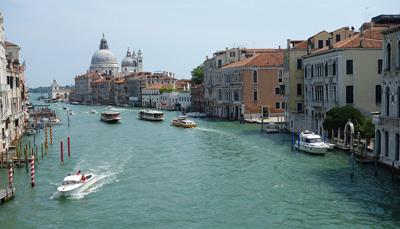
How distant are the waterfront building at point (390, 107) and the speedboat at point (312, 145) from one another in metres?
3.89

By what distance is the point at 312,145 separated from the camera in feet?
83.6

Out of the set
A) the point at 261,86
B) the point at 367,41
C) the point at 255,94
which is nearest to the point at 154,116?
the point at 255,94

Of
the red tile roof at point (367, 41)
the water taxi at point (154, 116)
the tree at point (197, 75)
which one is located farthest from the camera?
the tree at point (197, 75)

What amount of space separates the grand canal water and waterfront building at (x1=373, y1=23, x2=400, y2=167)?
1052 millimetres

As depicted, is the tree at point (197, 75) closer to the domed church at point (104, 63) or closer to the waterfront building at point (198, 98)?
the waterfront building at point (198, 98)

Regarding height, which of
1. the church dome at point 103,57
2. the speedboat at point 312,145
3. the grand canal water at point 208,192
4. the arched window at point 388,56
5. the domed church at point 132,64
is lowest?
the grand canal water at point 208,192

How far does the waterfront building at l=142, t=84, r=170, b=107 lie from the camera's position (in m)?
95.8

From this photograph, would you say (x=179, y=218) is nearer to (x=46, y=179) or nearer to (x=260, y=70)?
(x=46, y=179)

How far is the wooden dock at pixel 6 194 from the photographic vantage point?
56.2ft

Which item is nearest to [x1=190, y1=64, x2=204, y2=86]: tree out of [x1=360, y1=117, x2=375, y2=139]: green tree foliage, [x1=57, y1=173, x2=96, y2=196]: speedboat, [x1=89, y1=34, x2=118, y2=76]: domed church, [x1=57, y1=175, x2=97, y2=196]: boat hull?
[x1=360, y1=117, x2=375, y2=139]: green tree foliage

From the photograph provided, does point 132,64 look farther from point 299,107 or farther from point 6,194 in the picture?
point 6,194

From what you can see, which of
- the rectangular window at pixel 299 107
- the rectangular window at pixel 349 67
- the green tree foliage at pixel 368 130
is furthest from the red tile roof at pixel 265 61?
the green tree foliage at pixel 368 130

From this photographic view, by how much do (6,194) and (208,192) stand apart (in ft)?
24.8

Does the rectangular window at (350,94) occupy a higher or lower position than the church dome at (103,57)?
lower
